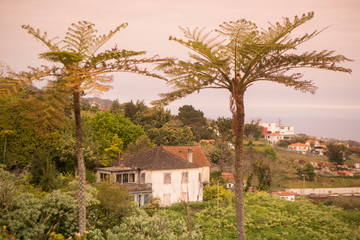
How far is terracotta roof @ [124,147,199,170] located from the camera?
93.9 feet

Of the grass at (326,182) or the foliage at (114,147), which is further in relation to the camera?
the grass at (326,182)

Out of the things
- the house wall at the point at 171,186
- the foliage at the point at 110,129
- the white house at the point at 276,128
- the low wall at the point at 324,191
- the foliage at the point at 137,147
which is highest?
the white house at the point at 276,128

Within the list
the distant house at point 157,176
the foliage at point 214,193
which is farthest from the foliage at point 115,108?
the foliage at point 214,193

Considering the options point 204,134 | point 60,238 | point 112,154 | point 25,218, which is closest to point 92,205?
point 25,218

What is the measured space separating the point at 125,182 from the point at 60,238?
2052 centimetres

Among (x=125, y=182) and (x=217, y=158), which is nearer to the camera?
(x=125, y=182)

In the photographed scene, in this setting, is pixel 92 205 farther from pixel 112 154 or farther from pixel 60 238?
pixel 112 154

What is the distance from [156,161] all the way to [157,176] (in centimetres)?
149

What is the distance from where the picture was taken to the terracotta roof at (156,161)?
28.6 metres

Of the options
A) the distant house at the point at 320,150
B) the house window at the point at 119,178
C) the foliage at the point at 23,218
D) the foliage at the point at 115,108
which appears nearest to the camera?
the foliage at the point at 23,218

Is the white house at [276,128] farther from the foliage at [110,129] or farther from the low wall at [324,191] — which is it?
the foliage at [110,129]

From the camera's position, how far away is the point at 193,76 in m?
9.57

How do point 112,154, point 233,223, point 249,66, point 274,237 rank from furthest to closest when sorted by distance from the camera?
point 112,154 → point 233,223 → point 274,237 → point 249,66

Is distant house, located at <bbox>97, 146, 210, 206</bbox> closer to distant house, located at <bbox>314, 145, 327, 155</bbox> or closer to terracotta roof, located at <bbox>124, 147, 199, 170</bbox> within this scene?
terracotta roof, located at <bbox>124, 147, 199, 170</bbox>
